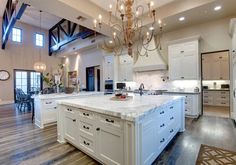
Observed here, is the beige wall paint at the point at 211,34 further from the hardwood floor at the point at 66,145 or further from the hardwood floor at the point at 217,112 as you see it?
the hardwood floor at the point at 66,145

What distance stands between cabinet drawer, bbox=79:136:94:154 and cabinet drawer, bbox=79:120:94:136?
0.12 metres

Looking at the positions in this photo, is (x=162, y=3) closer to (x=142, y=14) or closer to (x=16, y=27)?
(x=142, y=14)

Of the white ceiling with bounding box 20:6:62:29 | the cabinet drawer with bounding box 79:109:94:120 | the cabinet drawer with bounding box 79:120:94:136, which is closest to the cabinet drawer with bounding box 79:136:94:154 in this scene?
the cabinet drawer with bounding box 79:120:94:136

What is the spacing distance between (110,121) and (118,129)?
17 centimetres

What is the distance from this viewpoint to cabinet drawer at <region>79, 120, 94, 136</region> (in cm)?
224

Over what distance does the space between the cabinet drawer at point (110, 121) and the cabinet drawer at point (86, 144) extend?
1.67ft

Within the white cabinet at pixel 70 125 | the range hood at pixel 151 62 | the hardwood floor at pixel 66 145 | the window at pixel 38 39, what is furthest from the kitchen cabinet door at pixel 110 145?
the window at pixel 38 39

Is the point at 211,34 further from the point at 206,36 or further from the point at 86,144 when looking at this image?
the point at 86,144

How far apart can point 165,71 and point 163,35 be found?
154 cm

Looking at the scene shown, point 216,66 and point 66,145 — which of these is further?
point 216,66

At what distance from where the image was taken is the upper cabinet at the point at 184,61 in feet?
16.1

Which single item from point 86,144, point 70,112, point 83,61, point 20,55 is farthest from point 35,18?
point 86,144

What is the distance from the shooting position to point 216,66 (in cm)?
724

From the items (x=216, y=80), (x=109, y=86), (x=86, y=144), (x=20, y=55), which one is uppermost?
(x=20, y=55)
